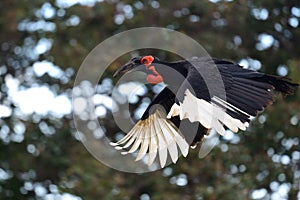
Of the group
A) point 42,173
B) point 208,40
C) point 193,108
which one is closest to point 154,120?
point 193,108

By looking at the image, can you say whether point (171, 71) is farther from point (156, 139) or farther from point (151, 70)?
point (156, 139)

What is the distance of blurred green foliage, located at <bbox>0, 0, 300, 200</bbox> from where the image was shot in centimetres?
782

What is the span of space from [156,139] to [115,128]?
3.27 meters

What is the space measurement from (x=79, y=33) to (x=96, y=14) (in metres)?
0.25

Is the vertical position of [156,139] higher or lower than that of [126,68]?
lower

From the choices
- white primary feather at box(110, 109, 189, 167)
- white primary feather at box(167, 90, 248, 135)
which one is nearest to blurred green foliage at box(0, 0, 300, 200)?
white primary feather at box(110, 109, 189, 167)

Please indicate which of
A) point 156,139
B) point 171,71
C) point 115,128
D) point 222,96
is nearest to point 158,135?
point 156,139

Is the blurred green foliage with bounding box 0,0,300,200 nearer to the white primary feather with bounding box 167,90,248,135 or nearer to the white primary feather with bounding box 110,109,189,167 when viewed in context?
the white primary feather with bounding box 110,109,189,167

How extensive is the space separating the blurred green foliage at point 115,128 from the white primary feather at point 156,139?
8.44ft


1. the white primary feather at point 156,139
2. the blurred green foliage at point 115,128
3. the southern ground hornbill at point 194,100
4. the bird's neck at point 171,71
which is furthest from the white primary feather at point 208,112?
the blurred green foliage at point 115,128

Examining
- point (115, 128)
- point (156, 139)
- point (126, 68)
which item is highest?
point (115, 128)

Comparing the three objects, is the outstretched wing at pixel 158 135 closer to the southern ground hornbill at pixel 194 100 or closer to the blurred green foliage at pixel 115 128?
the southern ground hornbill at pixel 194 100

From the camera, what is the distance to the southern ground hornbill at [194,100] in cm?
438

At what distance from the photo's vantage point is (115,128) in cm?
823
